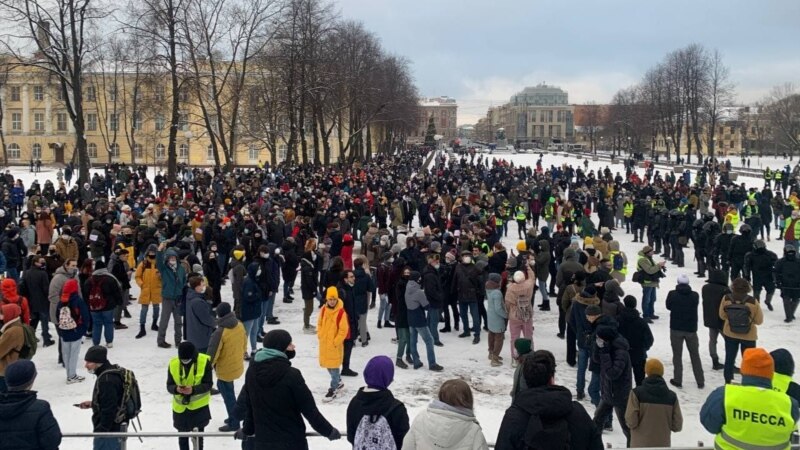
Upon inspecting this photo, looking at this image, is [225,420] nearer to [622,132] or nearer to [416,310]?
[416,310]

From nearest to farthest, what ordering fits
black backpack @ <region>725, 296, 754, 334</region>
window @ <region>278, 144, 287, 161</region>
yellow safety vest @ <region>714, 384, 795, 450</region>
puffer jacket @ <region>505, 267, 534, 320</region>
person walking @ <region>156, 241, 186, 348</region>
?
yellow safety vest @ <region>714, 384, 795, 450</region> < black backpack @ <region>725, 296, 754, 334</region> < puffer jacket @ <region>505, 267, 534, 320</region> < person walking @ <region>156, 241, 186, 348</region> < window @ <region>278, 144, 287, 161</region>

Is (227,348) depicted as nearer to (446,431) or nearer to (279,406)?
(279,406)

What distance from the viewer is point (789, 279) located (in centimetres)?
1262

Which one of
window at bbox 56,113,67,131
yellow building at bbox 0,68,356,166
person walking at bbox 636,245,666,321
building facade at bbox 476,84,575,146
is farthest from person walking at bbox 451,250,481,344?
building facade at bbox 476,84,575,146

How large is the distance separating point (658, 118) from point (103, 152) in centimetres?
5929

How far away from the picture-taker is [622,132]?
9331 centimetres

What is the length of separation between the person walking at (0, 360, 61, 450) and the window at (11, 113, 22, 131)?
7219 cm

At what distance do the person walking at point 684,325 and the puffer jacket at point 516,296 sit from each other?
2013 mm

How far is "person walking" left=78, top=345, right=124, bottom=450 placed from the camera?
5711mm

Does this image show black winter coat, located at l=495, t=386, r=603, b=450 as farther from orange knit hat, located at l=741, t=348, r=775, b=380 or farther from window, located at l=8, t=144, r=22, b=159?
window, located at l=8, t=144, r=22, b=159

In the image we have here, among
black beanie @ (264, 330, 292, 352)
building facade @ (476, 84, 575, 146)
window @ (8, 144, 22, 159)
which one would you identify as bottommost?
black beanie @ (264, 330, 292, 352)

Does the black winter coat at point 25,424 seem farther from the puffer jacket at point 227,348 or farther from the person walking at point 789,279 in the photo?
the person walking at point 789,279

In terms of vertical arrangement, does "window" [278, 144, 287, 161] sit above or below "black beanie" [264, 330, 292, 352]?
above

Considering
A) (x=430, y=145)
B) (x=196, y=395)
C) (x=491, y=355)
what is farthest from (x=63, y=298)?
(x=430, y=145)
